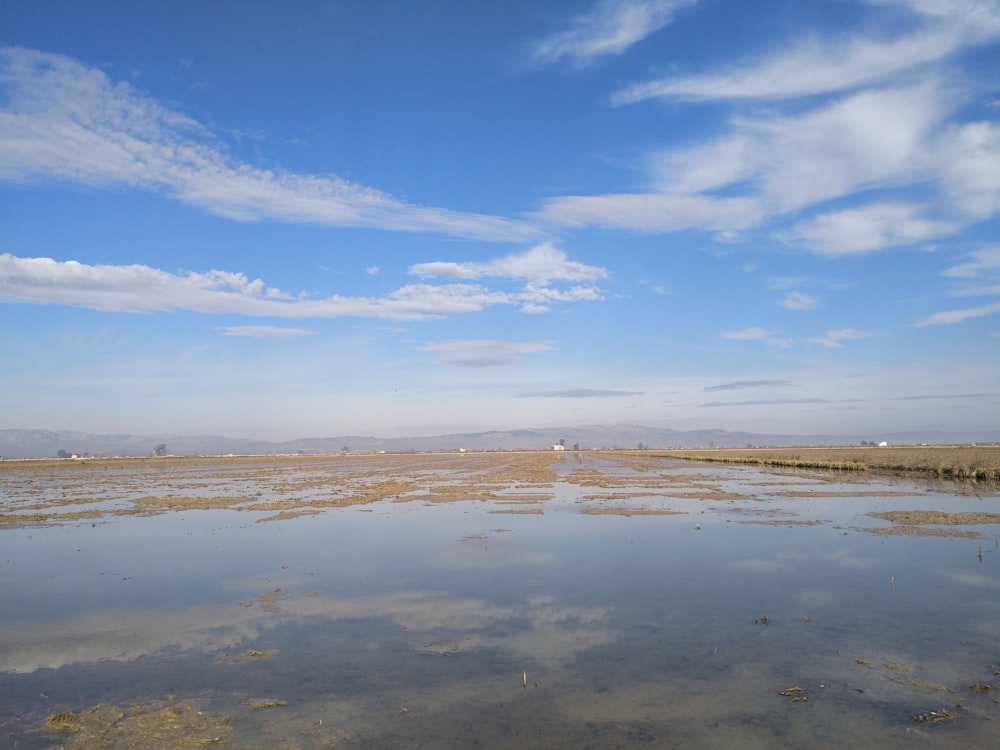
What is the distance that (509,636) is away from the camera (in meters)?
9.73

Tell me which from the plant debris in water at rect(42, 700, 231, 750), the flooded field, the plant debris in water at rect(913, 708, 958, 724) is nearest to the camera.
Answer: the plant debris in water at rect(42, 700, 231, 750)

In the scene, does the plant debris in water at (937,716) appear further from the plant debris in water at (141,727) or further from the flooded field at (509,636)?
the plant debris in water at (141,727)

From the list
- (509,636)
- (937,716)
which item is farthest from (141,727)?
(937,716)

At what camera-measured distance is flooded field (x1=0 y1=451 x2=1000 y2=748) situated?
22.3ft

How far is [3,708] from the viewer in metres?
7.41

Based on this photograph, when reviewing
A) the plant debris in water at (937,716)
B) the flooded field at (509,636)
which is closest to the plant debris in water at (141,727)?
the flooded field at (509,636)

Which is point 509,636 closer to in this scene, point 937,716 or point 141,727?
point 141,727

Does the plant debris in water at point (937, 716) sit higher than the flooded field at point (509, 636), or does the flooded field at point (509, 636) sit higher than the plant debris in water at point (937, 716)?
the plant debris in water at point (937, 716)

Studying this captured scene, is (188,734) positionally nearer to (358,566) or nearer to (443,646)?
(443,646)

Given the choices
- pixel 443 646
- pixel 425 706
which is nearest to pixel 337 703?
pixel 425 706

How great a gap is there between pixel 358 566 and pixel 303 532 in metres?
6.33

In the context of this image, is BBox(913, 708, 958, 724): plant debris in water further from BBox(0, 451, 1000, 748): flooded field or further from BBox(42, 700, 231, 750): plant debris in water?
BBox(42, 700, 231, 750): plant debris in water

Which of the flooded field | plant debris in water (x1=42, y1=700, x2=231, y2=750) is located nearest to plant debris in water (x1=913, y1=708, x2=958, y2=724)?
the flooded field

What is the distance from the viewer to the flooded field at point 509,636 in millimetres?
6805
